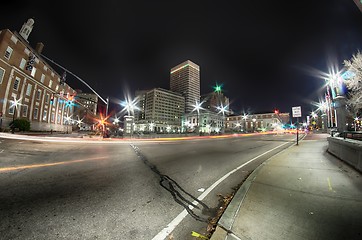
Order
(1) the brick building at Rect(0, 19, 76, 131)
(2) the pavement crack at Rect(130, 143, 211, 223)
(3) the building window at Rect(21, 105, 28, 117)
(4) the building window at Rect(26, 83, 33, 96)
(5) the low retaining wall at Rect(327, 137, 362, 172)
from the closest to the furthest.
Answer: (2) the pavement crack at Rect(130, 143, 211, 223) → (5) the low retaining wall at Rect(327, 137, 362, 172) → (1) the brick building at Rect(0, 19, 76, 131) → (3) the building window at Rect(21, 105, 28, 117) → (4) the building window at Rect(26, 83, 33, 96)

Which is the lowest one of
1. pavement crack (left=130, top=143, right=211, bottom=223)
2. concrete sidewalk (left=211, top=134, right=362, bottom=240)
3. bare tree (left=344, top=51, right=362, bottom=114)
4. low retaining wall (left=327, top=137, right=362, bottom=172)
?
pavement crack (left=130, top=143, right=211, bottom=223)

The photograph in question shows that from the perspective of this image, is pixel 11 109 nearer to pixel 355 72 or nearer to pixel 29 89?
pixel 29 89

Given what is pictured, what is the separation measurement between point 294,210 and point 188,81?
179 meters

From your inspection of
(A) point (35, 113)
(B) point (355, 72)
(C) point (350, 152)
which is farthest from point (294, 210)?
(A) point (35, 113)

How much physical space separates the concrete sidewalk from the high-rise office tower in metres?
163

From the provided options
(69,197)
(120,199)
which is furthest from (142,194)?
(69,197)

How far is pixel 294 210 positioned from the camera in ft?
10.8

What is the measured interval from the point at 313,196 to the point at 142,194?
4.38m

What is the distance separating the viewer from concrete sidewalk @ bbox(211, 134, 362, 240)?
2549 millimetres

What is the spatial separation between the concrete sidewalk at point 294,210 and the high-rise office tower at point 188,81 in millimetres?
163377

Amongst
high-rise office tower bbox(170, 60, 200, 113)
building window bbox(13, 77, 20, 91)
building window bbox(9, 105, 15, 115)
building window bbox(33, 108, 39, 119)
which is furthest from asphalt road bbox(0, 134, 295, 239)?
high-rise office tower bbox(170, 60, 200, 113)

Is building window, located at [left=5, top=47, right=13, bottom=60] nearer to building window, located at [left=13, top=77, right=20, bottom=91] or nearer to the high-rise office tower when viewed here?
building window, located at [left=13, top=77, right=20, bottom=91]

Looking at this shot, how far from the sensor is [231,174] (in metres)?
6.44

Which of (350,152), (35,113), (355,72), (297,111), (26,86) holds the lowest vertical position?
(350,152)
